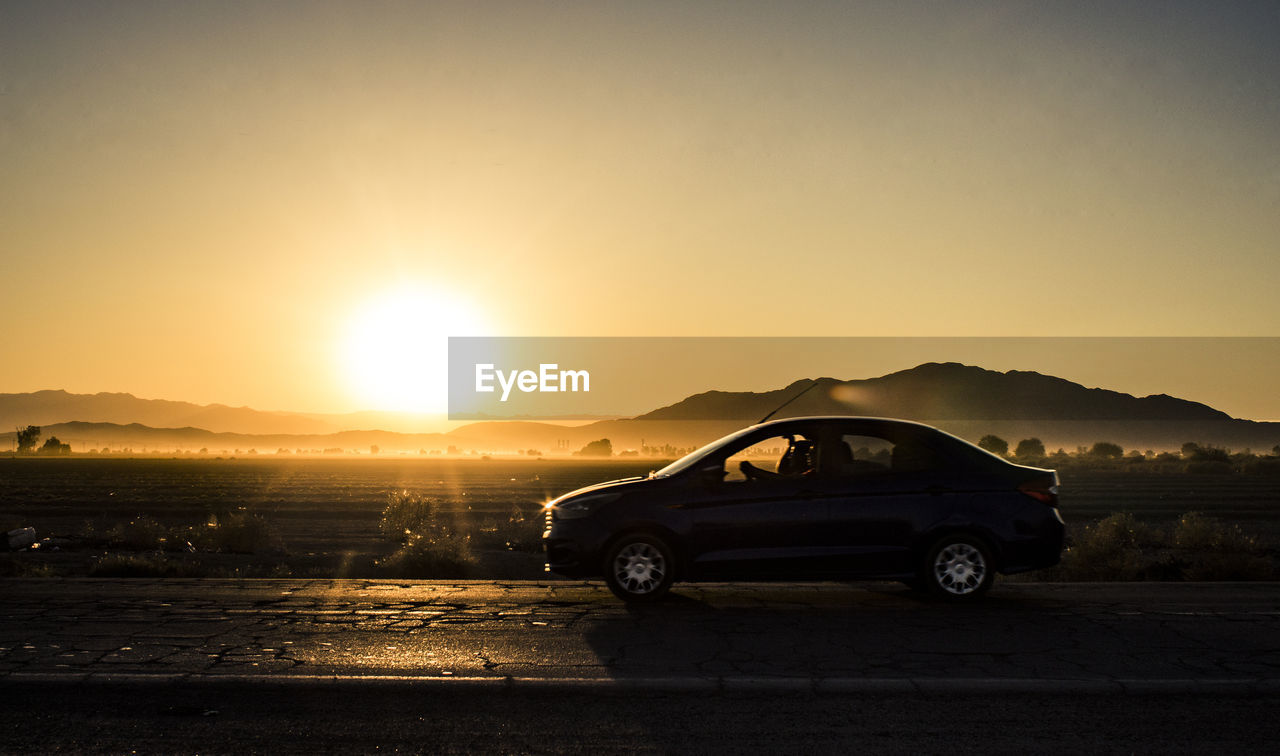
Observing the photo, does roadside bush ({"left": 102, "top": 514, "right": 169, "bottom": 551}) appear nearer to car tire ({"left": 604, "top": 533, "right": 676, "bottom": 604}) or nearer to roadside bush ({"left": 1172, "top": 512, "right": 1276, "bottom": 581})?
car tire ({"left": 604, "top": 533, "right": 676, "bottom": 604})

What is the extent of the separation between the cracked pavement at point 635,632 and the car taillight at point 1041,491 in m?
1.10

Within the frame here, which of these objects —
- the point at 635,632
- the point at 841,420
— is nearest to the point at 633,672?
the point at 635,632

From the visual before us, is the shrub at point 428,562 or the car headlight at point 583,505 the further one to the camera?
the shrub at point 428,562

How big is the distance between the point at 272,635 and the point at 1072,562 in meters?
17.4

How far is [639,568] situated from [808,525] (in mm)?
1789

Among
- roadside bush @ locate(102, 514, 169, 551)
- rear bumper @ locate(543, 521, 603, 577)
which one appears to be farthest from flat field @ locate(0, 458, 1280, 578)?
rear bumper @ locate(543, 521, 603, 577)

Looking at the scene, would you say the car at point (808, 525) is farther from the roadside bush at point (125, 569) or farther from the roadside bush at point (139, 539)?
the roadside bush at point (139, 539)

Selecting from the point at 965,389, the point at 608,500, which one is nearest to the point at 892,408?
the point at 965,389

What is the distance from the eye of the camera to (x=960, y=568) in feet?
35.2

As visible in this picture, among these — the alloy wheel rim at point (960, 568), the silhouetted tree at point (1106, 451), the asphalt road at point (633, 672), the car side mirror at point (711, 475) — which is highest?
the silhouetted tree at point (1106, 451)

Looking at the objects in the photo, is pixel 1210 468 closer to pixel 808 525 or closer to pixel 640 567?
pixel 808 525

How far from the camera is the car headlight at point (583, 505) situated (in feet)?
35.4

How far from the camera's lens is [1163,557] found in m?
23.2

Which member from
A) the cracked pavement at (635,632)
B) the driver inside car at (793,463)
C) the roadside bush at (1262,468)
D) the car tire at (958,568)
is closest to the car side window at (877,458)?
the driver inside car at (793,463)
